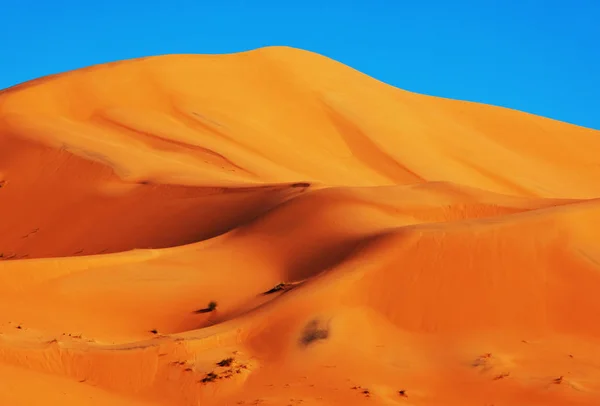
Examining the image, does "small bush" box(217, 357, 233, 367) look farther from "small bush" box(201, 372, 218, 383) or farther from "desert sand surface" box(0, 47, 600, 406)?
"small bush" box(201, 372, 218, 383)

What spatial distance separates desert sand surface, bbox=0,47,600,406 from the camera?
31.8 ft

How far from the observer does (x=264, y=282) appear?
46.7ft

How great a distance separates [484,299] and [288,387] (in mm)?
3098

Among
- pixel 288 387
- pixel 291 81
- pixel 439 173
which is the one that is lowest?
pixel 288 387

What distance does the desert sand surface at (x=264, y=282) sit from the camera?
9695 millimetres

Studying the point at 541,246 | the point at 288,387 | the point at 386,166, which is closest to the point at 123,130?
the point at 386,166

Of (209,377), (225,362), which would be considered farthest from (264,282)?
(209,377)

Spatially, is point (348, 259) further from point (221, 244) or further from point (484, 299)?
point (221, 244)

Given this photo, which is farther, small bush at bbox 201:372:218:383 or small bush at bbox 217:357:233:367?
small bush at bbox 217:357:233:367

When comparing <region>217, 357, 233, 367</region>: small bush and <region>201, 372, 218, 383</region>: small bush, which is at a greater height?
<region>217, 357, 233, 367</region>: small bush

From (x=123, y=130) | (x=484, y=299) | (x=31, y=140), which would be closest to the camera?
(x=484, y=299)

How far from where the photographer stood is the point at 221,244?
1627 centimetres

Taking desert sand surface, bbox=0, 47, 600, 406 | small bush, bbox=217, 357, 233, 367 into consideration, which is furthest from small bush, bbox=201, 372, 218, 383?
small bush, bbox=217, 357, 233, 367

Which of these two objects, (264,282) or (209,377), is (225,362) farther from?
(264,282)
